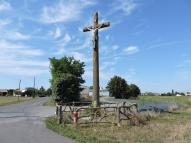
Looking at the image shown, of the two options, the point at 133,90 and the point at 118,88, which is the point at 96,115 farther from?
the point at 133,90

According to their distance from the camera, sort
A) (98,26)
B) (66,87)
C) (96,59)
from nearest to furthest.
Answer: (96,59) → (98,26) → (66,87)

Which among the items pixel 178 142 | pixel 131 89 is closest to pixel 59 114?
pixel 178 142

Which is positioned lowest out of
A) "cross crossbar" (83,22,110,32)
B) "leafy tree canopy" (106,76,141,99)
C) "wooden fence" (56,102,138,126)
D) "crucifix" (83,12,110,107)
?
"wooden fence" (56,102,138,126)

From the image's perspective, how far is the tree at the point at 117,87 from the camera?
113 meters

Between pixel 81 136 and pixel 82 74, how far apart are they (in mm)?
47086

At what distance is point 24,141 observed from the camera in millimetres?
13641

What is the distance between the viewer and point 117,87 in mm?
116250

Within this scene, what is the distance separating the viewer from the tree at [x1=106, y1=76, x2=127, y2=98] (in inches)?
4439

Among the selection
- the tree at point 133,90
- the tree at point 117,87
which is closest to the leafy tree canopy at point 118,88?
the tree at point 117,87

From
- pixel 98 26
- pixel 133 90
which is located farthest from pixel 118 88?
pixel 98 26

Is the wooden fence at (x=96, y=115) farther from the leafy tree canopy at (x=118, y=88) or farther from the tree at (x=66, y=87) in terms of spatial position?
the leafy tree canopy at (x=118, y=88)

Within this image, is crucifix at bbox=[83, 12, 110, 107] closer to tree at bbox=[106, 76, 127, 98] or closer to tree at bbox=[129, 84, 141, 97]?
tree at bbox=[106, 76, 127, 98]

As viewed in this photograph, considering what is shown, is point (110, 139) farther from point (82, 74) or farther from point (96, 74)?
point (82, 74)

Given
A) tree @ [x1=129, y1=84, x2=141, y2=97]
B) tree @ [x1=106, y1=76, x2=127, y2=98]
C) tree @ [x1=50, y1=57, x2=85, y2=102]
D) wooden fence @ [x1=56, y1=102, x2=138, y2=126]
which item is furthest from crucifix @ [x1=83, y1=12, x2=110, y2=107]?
tree @ [x1=129, y1=84, x2=141, y2=97]
